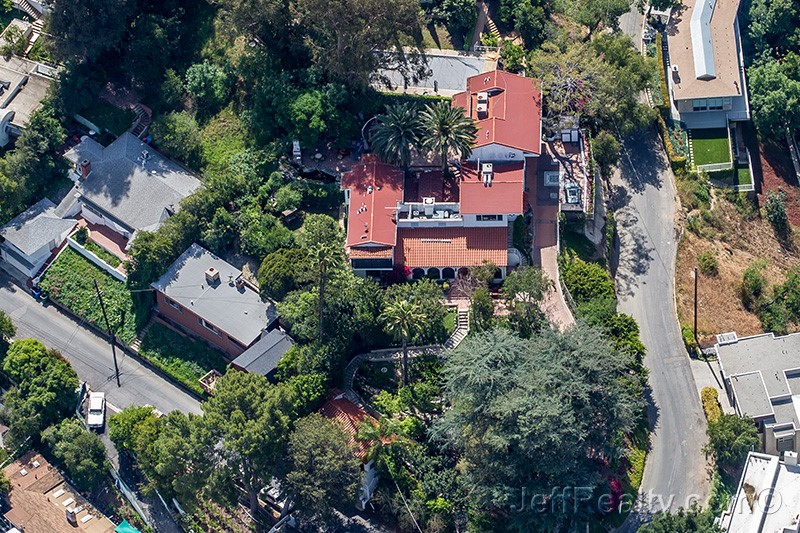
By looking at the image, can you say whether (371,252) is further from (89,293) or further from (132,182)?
(89,293)

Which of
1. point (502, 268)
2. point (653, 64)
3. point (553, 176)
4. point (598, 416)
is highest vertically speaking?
point (653, 64)

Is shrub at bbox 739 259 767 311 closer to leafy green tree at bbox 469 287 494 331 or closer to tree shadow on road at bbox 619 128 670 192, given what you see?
tree shadow on road at bbox 619 128 670 192

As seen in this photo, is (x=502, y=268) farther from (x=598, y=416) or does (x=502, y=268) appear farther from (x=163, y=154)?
(x=163, y=154)

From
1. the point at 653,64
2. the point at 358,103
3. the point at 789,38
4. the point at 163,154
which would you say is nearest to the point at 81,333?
the point at 163,154

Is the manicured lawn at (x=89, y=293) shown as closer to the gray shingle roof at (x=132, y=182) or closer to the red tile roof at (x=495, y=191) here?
the gray shingle roof at (x=132, y=182)

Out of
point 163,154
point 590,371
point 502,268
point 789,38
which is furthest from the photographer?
point 789,38

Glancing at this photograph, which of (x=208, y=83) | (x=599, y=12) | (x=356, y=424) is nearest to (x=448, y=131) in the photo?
(x=599, y=12)

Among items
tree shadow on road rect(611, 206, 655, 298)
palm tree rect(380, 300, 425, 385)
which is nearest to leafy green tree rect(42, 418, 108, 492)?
palm tree rect(380, 300, 425, 385)
